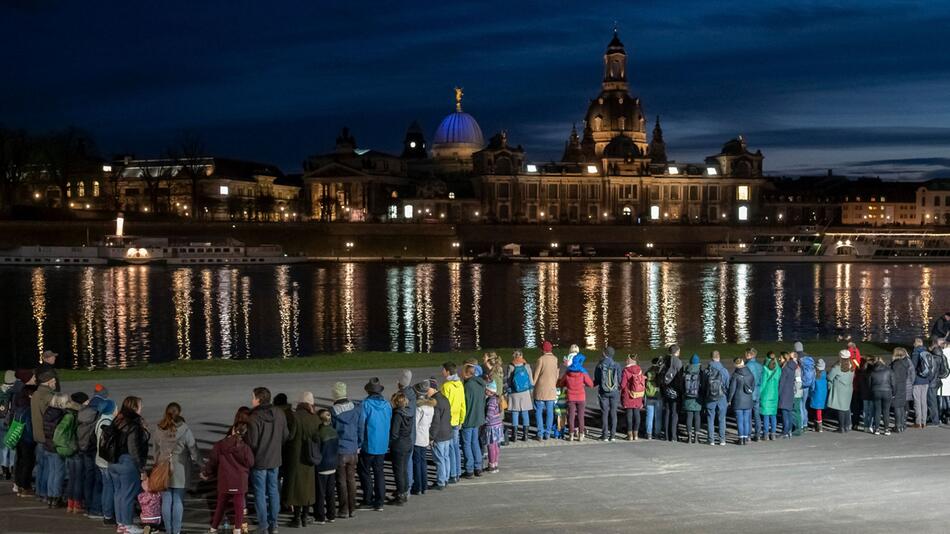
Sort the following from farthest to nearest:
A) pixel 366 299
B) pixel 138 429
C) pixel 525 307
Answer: pixel 366 299 → pixel 525 307 → pixel 138 429

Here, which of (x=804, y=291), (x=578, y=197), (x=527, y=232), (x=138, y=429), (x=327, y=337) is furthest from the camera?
(x=578, y=197)

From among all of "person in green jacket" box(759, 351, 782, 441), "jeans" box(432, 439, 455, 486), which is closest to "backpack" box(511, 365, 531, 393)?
"jeans" box(432, 439, 455, 486)

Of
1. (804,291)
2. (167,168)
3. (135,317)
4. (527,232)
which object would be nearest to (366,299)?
(135,317)

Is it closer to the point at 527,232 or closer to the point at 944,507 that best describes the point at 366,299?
the point at 944,507

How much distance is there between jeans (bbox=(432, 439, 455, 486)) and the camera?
12.5 m

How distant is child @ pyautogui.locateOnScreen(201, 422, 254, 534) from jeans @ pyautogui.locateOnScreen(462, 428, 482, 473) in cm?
330

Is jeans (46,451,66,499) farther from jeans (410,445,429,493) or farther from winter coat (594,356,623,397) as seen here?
winter coat (594,356,623,397)

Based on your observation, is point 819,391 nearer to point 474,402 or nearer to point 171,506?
point 474,402

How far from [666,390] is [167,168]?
118527 mm

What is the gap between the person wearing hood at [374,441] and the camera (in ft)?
38.0

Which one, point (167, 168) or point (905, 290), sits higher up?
point (167, 168)

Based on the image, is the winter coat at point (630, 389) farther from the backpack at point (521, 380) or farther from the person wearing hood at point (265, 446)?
the person wearing hood at point (265, 446)

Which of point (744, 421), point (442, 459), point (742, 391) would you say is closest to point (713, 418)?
point (744, 421)

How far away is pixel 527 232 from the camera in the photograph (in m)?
120
